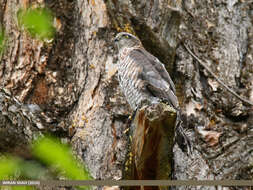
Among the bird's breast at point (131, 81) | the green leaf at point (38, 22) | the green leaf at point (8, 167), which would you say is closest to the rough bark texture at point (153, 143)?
the bird's breast at point (131, 81)

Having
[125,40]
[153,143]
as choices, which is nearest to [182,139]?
[153,143]

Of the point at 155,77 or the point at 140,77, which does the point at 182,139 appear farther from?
the point at 140,77

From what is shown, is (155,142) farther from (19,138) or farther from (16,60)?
(16,60)

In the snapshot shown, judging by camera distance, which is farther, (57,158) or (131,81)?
(131,81)

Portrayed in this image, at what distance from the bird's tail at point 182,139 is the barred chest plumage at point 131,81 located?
1.57 ft

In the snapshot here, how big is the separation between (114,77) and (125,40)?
389 millimetres

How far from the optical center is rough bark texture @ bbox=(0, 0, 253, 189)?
3.20 meters

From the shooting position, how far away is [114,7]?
138 inches

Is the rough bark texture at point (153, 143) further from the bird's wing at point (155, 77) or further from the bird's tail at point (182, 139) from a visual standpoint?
the bird's wing at point (155, 77)

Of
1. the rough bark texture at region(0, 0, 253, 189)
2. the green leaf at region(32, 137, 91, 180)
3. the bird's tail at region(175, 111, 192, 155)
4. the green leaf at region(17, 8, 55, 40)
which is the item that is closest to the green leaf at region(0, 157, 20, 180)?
the green leaf at region(32, 137, 91, 180)

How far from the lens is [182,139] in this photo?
306cm

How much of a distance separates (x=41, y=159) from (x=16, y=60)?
0.95 meters

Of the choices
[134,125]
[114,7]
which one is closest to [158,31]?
[114,7]

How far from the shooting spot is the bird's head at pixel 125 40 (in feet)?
11.7
